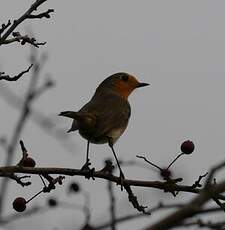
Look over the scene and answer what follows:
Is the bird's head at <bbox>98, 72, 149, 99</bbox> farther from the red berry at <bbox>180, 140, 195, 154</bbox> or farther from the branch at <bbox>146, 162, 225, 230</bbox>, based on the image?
the branch at <bbox>146, 162, 225, 230</bbox>

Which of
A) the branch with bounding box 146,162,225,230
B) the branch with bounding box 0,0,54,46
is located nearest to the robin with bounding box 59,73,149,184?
the branch with bounding box 0,0,54,46

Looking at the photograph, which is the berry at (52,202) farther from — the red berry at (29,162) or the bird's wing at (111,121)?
the red berry at (29,162)

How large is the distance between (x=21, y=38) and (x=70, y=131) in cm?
188

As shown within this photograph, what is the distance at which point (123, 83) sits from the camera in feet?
26.9

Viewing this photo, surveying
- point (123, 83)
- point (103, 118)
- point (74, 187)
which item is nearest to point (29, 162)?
point (74, 187)

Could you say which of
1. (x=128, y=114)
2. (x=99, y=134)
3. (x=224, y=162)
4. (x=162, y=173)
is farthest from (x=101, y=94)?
(x=224, y=162)

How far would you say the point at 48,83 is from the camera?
5371 millimetres

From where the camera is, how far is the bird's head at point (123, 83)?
811 cm

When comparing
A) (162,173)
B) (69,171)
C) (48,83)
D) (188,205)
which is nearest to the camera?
(188,205)

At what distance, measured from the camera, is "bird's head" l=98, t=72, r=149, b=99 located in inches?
319

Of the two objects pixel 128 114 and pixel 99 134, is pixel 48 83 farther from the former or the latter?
pixel 128 114

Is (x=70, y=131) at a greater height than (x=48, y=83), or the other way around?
(x=48, y=83)

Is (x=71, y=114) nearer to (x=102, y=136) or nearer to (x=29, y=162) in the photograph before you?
(x=102, y=136)

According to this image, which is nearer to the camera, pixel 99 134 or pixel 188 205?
pixel 188 205
